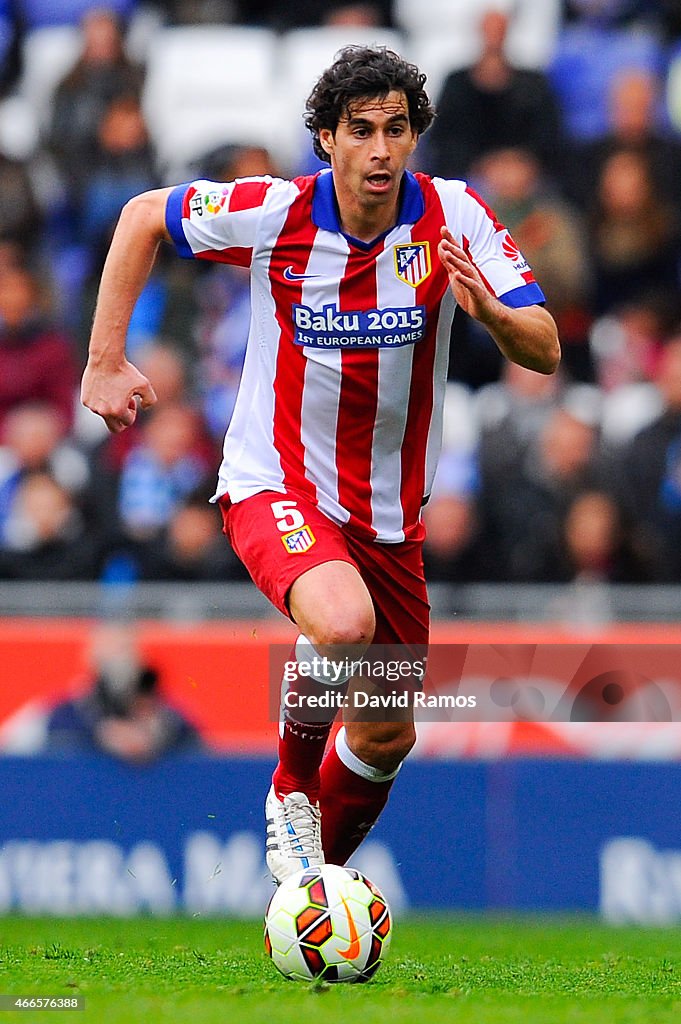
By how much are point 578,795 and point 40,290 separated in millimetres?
5394

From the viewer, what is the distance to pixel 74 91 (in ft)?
42.4

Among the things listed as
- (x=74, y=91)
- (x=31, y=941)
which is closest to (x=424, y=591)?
(x=31, y=941)

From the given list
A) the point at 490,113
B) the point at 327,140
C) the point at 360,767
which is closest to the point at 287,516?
the point at 360,767

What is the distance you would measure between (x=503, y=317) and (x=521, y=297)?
12.4 inches

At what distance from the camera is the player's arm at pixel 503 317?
219 inches

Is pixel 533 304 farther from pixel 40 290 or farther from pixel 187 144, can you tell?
pixel 187 144

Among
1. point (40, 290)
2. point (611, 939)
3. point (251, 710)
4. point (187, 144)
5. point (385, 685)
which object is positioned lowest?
point (611, 939)

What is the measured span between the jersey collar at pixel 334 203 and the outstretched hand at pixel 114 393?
0.84 meters

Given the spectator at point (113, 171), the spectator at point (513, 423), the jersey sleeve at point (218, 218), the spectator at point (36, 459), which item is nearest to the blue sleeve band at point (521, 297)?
the jersey sleeve at point (218, 218)

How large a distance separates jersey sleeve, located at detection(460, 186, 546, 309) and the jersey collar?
0.55ft

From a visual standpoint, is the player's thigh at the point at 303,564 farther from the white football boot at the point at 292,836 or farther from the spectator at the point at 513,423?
the spectator at the point at 513,423

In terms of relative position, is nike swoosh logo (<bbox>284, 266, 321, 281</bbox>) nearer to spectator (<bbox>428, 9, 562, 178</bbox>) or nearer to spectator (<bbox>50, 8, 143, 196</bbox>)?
spectator (<bbox>428, 9, 562, 178</bbox>)

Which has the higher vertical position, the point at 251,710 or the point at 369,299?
the point at 369,299

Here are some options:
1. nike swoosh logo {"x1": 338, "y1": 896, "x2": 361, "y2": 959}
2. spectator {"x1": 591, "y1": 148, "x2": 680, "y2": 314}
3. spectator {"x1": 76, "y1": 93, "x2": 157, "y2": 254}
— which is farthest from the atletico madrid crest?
spectator {"x1": 76, "y1": 93, "x2": 157, "y2": 254}
